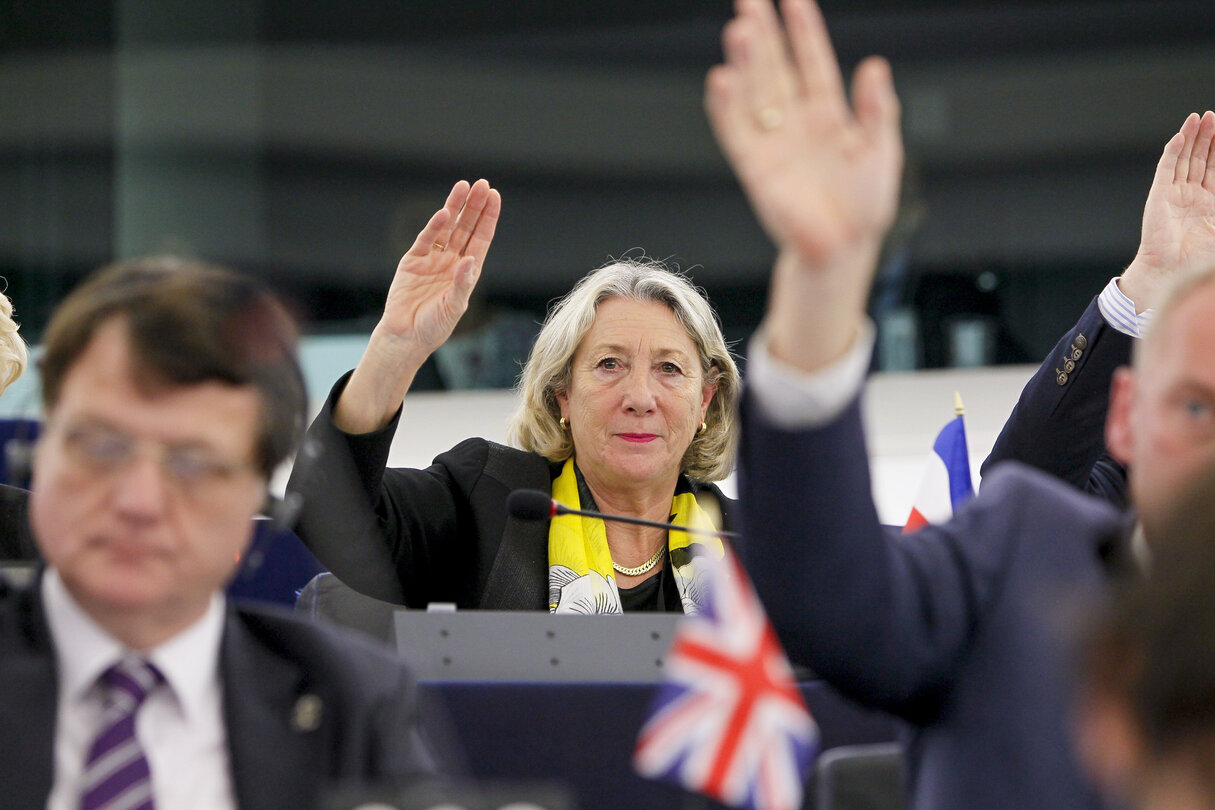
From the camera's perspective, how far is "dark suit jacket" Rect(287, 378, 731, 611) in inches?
94.8

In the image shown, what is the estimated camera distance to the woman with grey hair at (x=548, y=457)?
7.98ft

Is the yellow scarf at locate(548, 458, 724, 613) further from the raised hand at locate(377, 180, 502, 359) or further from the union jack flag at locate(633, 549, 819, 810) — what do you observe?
the union jack flag at locate(633, 549, 819, 810)

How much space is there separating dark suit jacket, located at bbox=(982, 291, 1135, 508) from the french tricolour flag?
13 cm

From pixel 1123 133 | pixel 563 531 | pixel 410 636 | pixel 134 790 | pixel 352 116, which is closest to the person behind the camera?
pixel 134 790

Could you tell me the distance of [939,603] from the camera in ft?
3.83

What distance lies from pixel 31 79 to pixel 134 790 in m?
5.78

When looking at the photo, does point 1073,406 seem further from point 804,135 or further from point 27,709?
point 27,709

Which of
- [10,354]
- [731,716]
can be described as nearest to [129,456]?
[731,716]

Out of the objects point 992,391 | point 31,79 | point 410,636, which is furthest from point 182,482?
point 31,79

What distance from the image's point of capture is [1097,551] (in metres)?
1.20

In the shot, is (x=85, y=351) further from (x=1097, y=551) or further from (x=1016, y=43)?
(x=1016, y=43)

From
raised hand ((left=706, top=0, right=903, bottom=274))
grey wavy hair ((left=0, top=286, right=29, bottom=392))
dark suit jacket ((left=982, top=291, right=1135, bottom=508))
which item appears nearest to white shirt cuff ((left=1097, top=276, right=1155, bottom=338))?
dark suit jacket ((left=982, top=291, right=1135, bottom=508))

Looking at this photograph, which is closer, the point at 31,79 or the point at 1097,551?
the point at 1097,551

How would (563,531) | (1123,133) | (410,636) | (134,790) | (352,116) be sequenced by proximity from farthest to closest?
(352,116) → (1123,133) → (563,531) → (410,636) → (134,790)
